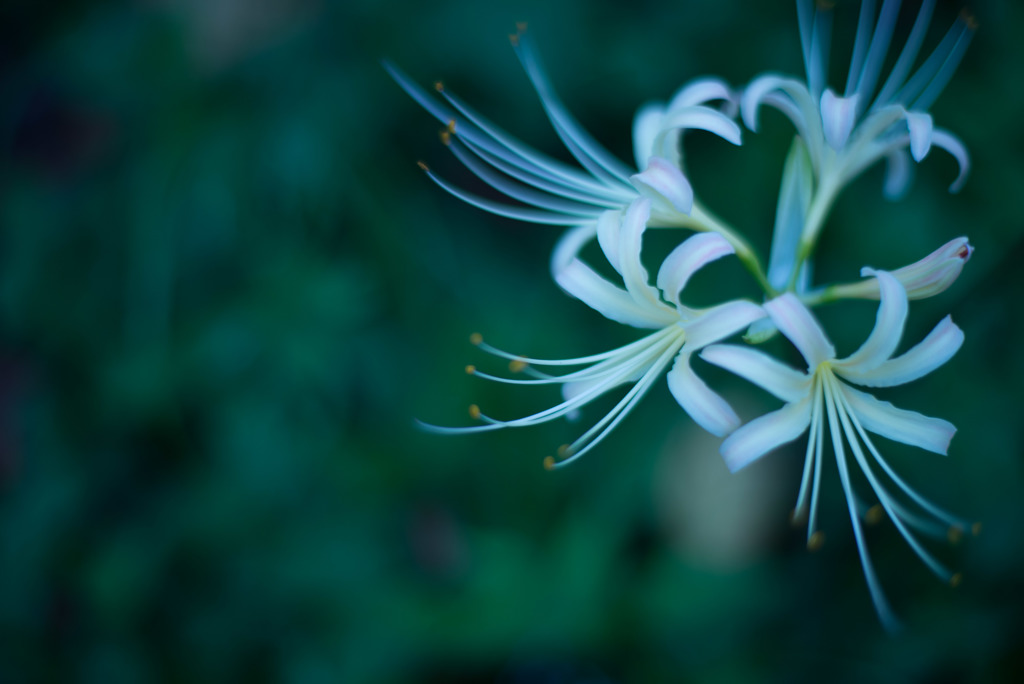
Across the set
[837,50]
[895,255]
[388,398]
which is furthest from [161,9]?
[895,255]

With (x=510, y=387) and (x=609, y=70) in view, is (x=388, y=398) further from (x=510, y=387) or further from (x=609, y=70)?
(x=609, y=70)

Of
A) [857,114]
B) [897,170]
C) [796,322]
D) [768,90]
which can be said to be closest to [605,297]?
[796,322]

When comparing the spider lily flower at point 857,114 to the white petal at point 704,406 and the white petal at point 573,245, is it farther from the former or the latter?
the white petal at point 704,406

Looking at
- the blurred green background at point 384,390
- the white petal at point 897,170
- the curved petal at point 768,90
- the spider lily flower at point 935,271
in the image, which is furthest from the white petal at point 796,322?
the blurred green background at point 384,390

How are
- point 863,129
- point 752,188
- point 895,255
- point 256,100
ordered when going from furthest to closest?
point 256,100 → point 752,188 → point 895,255 → point 863,129

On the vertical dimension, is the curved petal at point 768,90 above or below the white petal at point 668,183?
above

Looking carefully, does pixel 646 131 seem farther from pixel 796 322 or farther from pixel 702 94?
pixel 796 322
